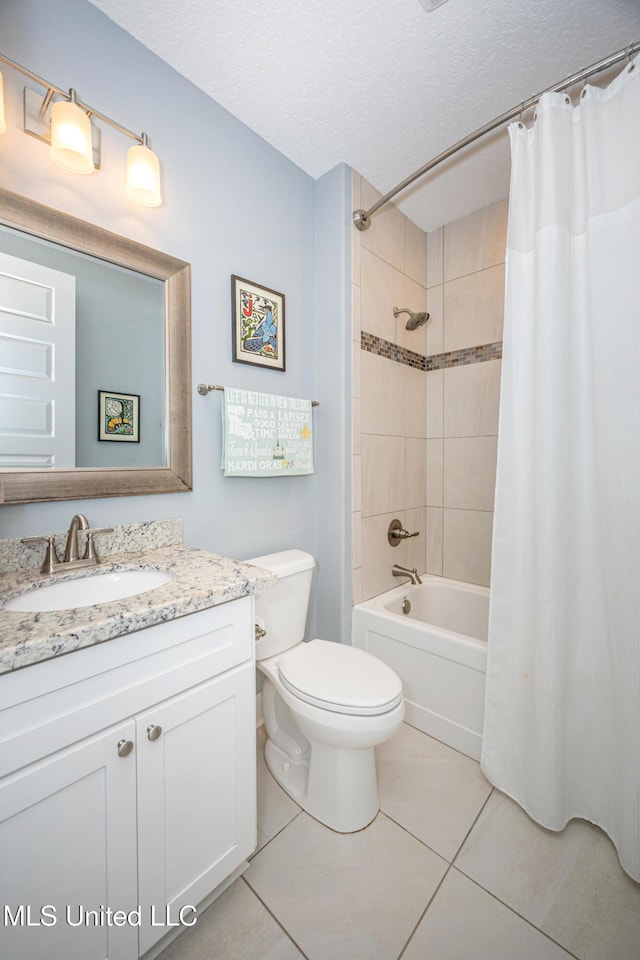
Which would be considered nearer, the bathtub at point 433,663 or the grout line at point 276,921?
the grout line at point 276,921

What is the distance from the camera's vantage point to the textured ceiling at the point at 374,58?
1.18 meters

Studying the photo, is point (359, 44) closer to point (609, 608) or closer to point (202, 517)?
point (202, 517)

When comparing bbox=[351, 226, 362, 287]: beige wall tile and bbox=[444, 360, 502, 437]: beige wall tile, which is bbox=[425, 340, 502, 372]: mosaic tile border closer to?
bbox=[444, 360, 502, 437]: beige wall tile

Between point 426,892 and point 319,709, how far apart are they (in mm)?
529

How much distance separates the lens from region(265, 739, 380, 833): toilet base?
1.24 meters

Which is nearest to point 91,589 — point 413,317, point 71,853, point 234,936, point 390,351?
point 71,853

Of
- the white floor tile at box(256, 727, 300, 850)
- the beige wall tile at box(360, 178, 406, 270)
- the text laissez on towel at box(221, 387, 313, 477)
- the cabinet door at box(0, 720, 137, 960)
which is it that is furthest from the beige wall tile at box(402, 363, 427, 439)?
the cabinet door at box(0, 720, 137, 960)

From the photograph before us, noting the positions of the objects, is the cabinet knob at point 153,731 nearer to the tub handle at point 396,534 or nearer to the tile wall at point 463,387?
the tub handle at point 396,534

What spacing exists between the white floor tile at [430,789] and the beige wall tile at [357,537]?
30.0 inches

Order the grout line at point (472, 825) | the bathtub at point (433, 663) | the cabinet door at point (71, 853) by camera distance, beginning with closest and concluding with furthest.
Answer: the cabinet door at point (71, 853), the grout line at point (472, 825), the bathtub at point (433, 663)

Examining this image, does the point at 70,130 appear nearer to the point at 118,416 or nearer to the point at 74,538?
the point at 118,416

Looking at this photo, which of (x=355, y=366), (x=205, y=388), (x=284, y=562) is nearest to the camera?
(x=205, y=388)

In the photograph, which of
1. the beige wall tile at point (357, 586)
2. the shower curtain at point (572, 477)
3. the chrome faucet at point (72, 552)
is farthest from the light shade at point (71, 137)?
the beige wall tile at point (357, 586)

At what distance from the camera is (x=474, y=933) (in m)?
0.96
